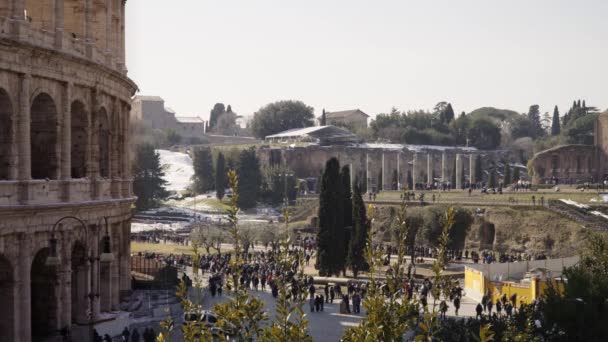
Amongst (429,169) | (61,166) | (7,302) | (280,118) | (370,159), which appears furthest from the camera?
(280,118)

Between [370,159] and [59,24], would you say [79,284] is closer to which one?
[59,24]

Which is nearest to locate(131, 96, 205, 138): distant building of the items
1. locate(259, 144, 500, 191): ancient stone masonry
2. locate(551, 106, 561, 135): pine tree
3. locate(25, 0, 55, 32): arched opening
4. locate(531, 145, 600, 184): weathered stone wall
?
locate(259, 144, 500, 191): ancient stone masonry

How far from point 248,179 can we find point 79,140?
6108 centimetres

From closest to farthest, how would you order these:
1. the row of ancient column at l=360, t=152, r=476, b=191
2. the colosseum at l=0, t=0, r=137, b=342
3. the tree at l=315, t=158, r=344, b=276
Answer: the colosseum at l=0, t=0, r=137, b=342
the tree at l=315, t=158, r=344, b=276
the row of ancient column at l=360, t=152, r=476, b=191

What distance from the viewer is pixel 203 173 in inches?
3925

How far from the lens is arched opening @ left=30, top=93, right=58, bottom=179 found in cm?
2477

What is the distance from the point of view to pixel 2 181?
21938 millimetres

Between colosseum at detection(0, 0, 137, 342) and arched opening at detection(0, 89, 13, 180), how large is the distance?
0.02 m

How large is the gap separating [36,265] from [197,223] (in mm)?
50638

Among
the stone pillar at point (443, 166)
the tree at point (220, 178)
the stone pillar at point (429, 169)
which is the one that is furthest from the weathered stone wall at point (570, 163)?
the tree at point (220, 178)

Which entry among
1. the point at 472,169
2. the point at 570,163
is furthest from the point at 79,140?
the point at 472,169

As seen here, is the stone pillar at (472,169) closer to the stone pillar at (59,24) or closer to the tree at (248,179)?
the tree at (248,179)

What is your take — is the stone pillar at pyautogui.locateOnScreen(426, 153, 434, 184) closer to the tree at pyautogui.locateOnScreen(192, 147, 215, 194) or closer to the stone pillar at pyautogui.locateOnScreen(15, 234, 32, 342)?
the tree at pyautogui.locateOnScreen(192, 147, 215, 194)

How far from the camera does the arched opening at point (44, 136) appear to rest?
24766 mm
